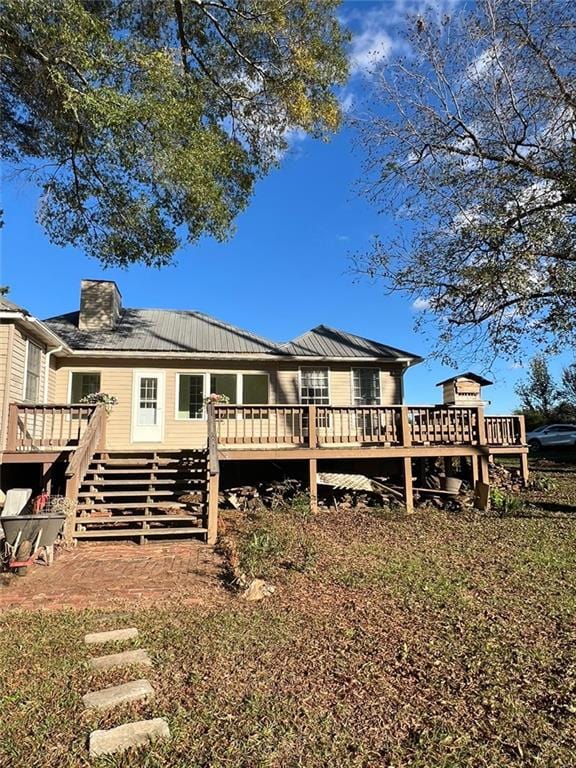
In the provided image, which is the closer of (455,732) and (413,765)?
(413,765)

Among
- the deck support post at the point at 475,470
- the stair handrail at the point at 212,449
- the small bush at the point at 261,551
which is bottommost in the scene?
the small bush at the point at 261,551

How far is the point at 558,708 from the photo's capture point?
3.07 metres

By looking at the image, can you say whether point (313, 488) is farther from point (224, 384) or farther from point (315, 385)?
point (224, 384)

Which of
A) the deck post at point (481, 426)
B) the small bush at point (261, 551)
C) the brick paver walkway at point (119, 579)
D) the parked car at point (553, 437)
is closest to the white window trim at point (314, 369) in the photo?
the deck post at point (481, 426)

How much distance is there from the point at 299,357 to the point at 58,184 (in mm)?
7012

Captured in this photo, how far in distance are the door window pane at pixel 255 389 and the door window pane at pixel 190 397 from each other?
1.39 metres

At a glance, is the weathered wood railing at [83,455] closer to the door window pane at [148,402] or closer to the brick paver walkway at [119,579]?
the brick paver walkway at [119,579]

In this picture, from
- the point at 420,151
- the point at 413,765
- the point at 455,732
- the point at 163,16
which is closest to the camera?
the point at 413,765

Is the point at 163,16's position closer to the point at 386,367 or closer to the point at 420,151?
the point at 420,151

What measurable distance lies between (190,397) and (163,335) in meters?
2.08

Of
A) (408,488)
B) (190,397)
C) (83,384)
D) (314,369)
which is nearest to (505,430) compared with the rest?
(408,488)

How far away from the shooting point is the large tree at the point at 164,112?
833 centimetres

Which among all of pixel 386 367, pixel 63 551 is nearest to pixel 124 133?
pixel 63 551

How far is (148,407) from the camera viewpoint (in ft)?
41.4
